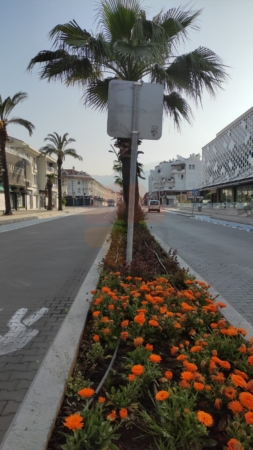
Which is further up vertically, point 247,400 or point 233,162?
point 233,162

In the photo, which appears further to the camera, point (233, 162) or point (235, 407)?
point (233, 162)

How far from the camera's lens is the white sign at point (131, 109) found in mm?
4848

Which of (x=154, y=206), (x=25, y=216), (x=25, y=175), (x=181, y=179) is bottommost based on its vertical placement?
(x=25, y=216)

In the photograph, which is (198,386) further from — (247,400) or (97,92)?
(97,92)

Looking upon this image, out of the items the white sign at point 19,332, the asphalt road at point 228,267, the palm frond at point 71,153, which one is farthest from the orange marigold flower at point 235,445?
the palm frond at point 71,153

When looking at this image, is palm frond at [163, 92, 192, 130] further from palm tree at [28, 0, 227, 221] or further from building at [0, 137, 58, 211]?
building at [0, 137, 58, 211]

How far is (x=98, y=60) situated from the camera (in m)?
8.28

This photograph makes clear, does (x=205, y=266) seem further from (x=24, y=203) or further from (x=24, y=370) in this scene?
(x=24, y=203)

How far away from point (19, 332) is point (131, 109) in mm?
3449

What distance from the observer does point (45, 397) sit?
2.21m

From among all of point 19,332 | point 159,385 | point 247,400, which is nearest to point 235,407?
point 247,400

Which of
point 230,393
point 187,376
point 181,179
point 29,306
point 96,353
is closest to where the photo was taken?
point 230,393

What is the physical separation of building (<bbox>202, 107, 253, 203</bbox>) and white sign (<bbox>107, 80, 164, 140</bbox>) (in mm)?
28454

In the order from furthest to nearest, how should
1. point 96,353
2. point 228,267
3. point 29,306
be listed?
point 228,267 → point 29,306 → point 96,353
